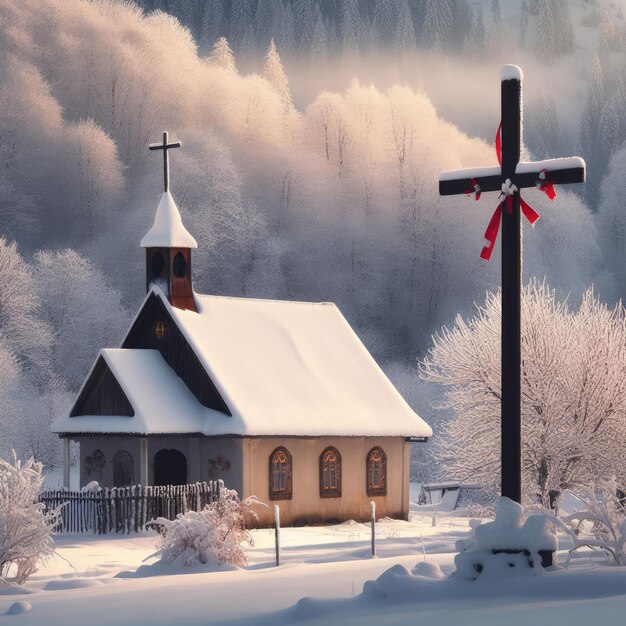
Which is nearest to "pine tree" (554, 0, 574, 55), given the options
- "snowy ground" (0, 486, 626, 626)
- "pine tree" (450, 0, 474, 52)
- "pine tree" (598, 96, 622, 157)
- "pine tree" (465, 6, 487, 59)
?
"pine tree" (450, 0, 474, 52)

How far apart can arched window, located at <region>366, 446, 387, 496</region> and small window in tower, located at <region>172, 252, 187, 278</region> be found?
7.26 metres

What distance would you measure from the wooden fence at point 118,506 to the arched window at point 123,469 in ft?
10.7

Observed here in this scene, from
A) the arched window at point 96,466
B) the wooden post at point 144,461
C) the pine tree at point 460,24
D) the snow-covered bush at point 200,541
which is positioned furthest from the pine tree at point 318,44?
the snow-covered bush at point 200,541

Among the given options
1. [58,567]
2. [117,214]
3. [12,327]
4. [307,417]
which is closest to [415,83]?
[117,214]

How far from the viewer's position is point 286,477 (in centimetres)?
3588

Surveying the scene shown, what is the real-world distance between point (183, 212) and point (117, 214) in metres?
9.72

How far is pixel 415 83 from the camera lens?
13950 cm

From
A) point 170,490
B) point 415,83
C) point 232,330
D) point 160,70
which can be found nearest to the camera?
point 170,490

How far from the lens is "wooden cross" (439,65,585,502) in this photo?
16.1 metres

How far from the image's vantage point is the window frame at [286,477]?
116 feet

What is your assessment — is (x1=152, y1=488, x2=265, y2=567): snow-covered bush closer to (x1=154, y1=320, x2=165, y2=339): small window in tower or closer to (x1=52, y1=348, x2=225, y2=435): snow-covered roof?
(x1=52, y1=348, x2=225, y2=435): snow-covered roof

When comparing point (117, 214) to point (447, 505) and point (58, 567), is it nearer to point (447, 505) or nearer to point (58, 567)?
point (447, 505)

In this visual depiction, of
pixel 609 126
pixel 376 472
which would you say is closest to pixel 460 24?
pixel 609 126

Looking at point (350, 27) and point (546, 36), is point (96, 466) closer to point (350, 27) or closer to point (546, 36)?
point (350, 27)
